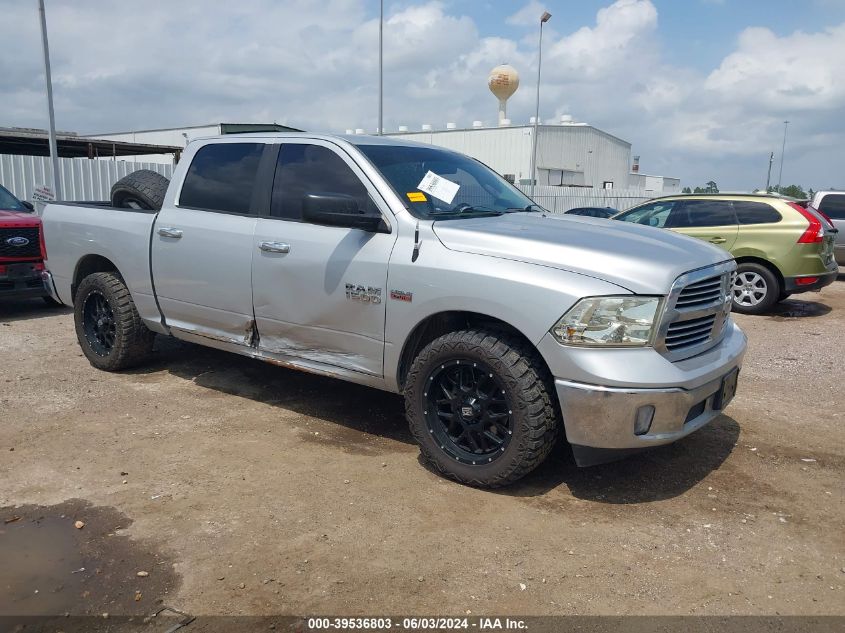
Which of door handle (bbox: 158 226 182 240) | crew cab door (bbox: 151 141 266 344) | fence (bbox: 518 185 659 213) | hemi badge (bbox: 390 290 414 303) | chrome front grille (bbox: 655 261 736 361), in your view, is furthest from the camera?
fence (bbox: 518 185 659 213)

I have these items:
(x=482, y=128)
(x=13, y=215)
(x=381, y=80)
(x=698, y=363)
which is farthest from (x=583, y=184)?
(x=698, y=363)

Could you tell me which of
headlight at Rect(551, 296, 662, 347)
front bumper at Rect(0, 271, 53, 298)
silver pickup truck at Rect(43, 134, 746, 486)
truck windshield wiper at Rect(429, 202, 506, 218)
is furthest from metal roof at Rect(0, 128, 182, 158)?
headlight at Rect(551, 296, 662, 347)

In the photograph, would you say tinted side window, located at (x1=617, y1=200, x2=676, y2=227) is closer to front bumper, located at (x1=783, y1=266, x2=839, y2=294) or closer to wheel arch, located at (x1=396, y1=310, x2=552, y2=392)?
front bumper, located at (x1=783, y1=266, x2=839, y2=294)

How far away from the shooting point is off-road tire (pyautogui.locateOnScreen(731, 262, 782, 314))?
954cm

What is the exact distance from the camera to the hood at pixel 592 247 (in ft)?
11.4

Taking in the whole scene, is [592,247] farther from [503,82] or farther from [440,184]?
[503,82]

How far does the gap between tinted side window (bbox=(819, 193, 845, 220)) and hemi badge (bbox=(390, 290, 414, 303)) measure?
12.2 meters

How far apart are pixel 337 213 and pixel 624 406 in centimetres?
192

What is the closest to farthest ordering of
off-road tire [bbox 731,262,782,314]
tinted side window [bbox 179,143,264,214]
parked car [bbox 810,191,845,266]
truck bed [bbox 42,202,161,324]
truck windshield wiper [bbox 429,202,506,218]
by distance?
truck windshield wiper [bbox 429,202,506,218], tinted side window [bbox 179,143,264,214], truck bed [bbox 42,202,161,324], off-road tire [bbox 731,262,782,314], parked car [bbox 810,191,845,266]

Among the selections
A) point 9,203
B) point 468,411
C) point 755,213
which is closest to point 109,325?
point 468,411

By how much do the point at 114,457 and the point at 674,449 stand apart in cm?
358

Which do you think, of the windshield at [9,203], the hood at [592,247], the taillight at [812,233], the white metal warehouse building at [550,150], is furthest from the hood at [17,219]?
the white metal warehouse building at [550,150]

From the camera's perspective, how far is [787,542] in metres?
3.38

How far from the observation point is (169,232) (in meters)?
5.27
